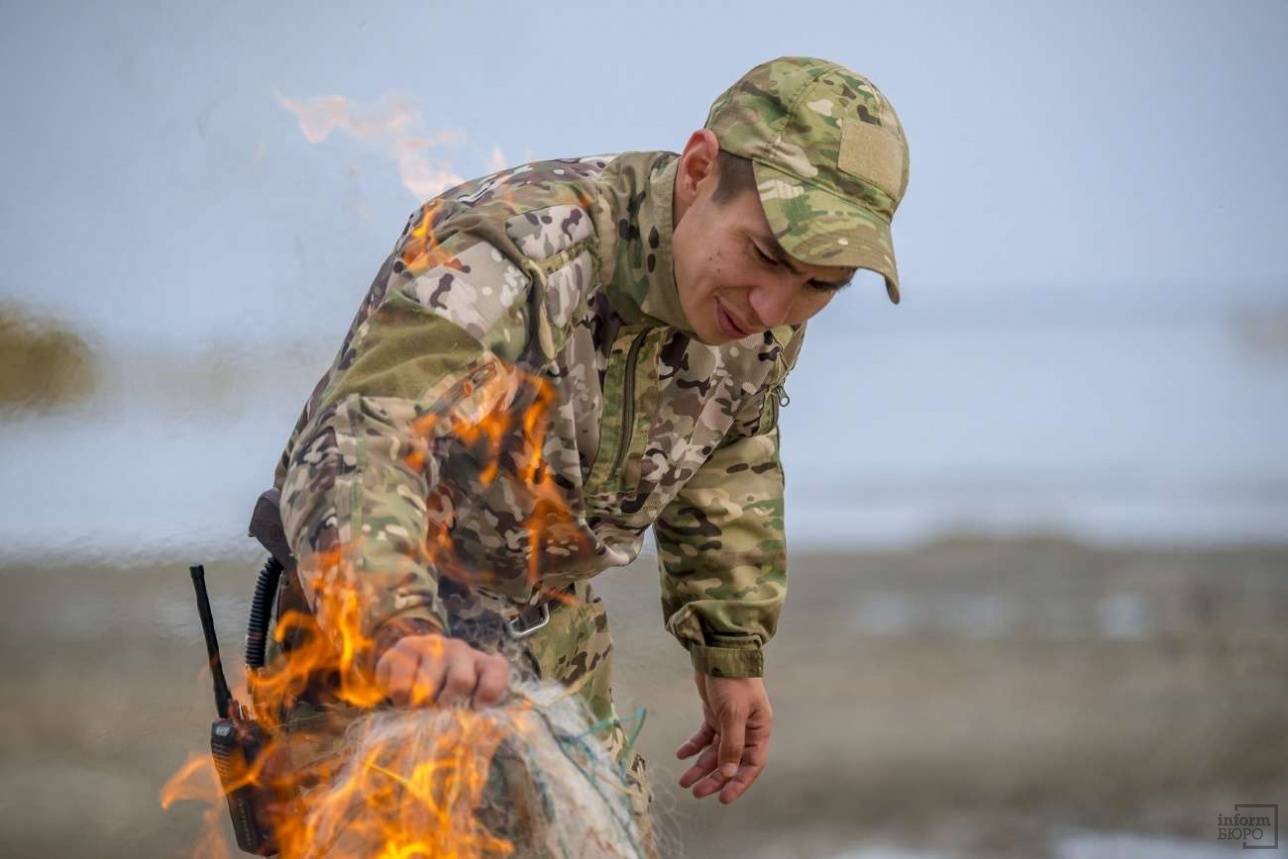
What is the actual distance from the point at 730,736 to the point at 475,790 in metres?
0.97

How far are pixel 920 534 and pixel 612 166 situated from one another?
5.04 metres

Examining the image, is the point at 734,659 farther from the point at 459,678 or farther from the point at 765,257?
the point at 459,678

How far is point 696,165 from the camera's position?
6.56 feet

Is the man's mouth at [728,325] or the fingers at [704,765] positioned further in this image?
the fingers at [704,765]

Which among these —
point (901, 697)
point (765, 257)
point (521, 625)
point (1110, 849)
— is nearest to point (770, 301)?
point (765, 257)

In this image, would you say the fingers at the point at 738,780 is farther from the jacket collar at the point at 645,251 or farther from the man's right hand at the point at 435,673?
the man's right hand at the point at 435,673

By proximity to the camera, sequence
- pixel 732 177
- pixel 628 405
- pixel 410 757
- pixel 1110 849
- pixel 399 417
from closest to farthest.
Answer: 1. pixel 410 757
2. pixel 399 417
3. pixel 732 177
4. pixel 628 405
5. pixel 1110 849

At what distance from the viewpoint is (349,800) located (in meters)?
1.55

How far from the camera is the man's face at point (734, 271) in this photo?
1.90 m

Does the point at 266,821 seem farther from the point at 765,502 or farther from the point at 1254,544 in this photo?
the point at 1254,544

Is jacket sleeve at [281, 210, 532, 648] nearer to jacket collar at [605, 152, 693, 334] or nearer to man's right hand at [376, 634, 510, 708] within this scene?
man's right hand at [376, 634, 510, 708]

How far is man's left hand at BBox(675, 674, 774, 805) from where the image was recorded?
2.46m

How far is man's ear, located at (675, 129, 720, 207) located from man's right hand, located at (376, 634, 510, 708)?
78 cm

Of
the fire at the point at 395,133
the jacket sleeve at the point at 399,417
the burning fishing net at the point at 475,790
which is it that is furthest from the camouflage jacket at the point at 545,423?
the fire at the point at 395,133
